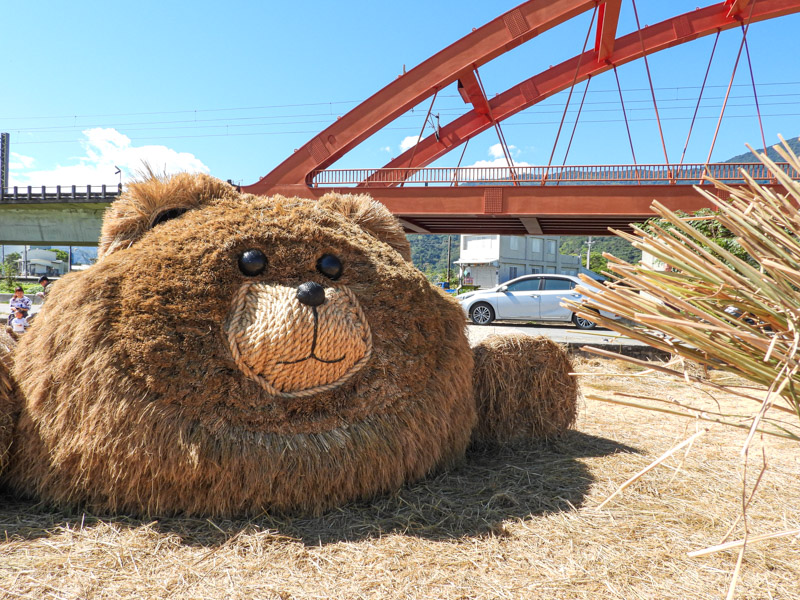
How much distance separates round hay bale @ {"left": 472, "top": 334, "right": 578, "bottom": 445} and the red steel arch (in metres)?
8.53

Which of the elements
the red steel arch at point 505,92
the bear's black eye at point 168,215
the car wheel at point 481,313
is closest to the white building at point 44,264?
the red steel arch at point 505,92

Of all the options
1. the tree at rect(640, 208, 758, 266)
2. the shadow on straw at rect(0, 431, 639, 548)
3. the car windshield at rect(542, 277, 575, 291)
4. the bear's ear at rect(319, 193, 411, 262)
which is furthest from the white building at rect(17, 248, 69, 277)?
the shadow on straw at rect(0, 431, 639, 548)

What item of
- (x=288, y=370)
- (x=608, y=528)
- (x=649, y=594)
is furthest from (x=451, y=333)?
(x=649, y=594)

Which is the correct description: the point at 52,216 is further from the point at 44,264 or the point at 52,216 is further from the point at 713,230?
the point at 44,264

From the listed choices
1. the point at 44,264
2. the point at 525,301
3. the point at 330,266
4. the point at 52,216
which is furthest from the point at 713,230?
the point at 44,264

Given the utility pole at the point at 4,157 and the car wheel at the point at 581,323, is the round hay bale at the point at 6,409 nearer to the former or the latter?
the car wheel at the point at 581,323

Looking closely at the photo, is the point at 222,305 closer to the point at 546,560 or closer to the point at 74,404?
the point at 74,404

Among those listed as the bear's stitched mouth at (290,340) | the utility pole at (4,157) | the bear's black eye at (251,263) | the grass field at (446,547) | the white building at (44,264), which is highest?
the utility pole at (4,157)

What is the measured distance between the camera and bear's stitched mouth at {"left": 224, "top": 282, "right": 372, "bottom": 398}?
2123mm

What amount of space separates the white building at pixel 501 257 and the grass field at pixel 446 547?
35.9 m

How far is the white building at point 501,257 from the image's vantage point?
40.3 metres

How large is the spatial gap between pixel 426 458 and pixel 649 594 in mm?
1072

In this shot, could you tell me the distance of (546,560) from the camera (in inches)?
75.2

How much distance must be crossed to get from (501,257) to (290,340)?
3926 centimetres
